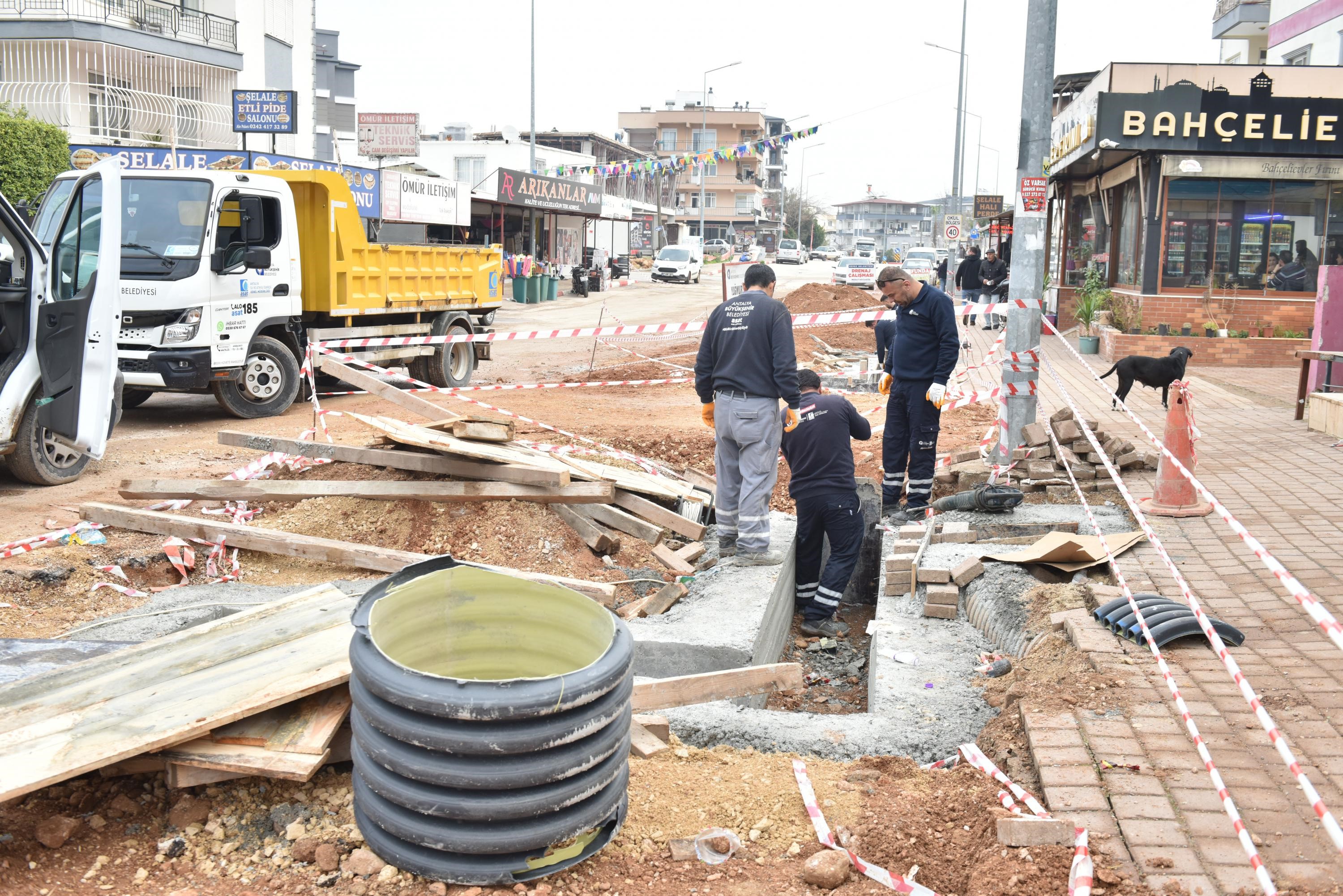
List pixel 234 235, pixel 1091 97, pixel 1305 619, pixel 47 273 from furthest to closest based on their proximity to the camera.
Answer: pixel 1091 97
pixel 234 235
pixel 47 273
pixel 1305 619

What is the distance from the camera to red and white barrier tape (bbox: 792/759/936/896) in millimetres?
3207

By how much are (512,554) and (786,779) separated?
3608 millimetres

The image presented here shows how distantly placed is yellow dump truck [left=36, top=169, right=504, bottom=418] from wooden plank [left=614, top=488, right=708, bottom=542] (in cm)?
600

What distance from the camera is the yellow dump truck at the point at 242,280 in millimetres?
11414

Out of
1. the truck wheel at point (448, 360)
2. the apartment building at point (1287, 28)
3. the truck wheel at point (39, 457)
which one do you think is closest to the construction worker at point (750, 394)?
the truck wheel at point (39, 457)

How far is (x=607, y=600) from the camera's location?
6105 millimetres

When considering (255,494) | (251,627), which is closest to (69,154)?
(255,494)

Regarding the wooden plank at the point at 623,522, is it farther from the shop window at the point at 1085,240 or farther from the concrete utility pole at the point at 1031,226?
the shop window at the point at 1085,240

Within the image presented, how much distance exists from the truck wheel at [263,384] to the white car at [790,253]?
68876mm

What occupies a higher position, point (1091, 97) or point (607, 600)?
point (1091, 97)

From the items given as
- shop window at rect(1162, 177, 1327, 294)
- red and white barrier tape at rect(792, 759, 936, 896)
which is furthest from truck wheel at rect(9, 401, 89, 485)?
shop window at rect(1162, 177, 1327, 294)

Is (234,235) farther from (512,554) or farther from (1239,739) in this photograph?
(1239,739)

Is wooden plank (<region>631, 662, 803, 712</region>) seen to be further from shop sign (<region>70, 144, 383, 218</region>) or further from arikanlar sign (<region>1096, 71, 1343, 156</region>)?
shop sign (<region>70, 144, 383, 218</region>)

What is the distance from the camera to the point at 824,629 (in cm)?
779
